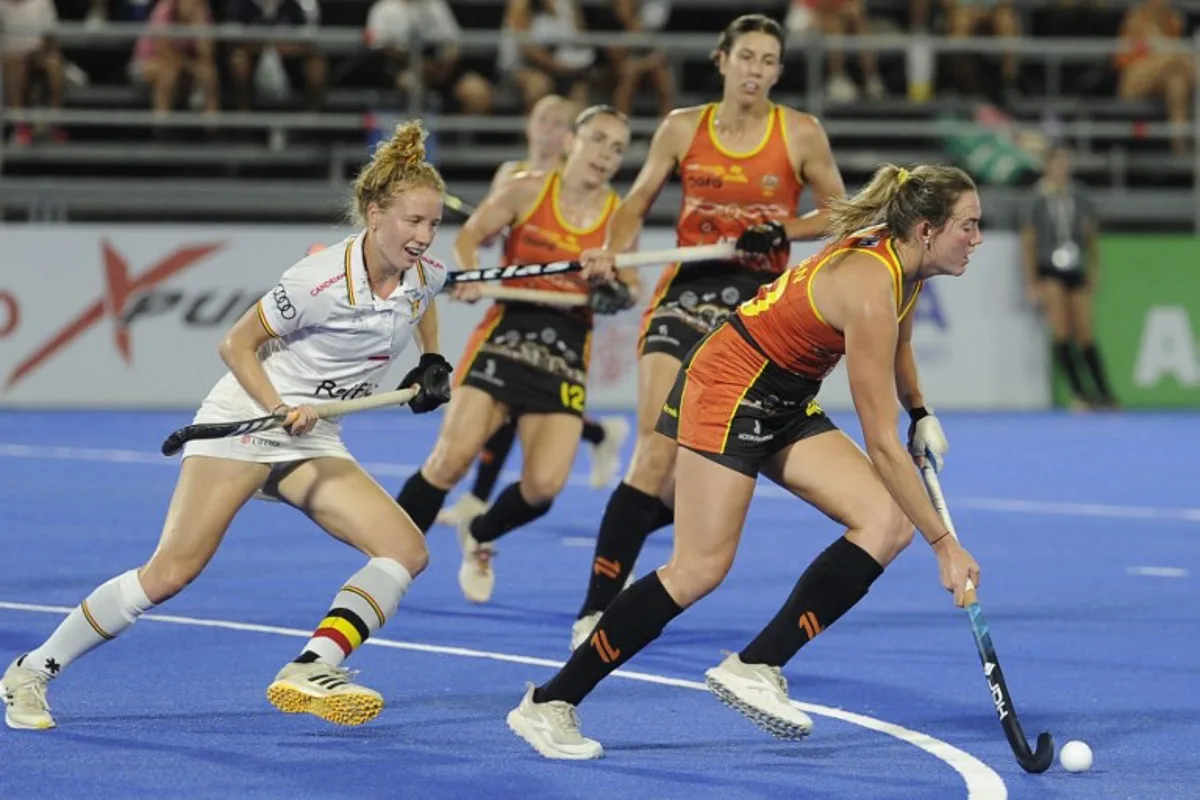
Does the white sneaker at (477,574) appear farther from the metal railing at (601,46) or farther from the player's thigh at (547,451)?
the metal railing at (601,46)

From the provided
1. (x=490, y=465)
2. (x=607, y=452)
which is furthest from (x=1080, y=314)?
(x=490, y=465)

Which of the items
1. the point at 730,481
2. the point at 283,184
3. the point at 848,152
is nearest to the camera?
the point at 730,481

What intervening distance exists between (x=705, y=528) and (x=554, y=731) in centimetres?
62

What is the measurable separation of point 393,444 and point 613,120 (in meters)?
6.56

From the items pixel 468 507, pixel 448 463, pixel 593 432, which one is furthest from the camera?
pixel 593 432

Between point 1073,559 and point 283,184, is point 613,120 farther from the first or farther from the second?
point 283,184

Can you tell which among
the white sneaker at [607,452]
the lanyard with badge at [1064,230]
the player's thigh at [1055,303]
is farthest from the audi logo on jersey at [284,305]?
the player's thigh at [1055,303]

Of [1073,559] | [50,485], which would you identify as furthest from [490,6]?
[1073,559]

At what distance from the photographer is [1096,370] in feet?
56.5

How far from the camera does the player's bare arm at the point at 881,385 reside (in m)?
5.12

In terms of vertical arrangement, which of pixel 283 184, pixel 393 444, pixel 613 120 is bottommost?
pixel 393 444

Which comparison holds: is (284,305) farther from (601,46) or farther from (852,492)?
(601,46)

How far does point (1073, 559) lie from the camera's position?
9.62m

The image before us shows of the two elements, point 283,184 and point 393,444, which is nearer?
point 393,444
